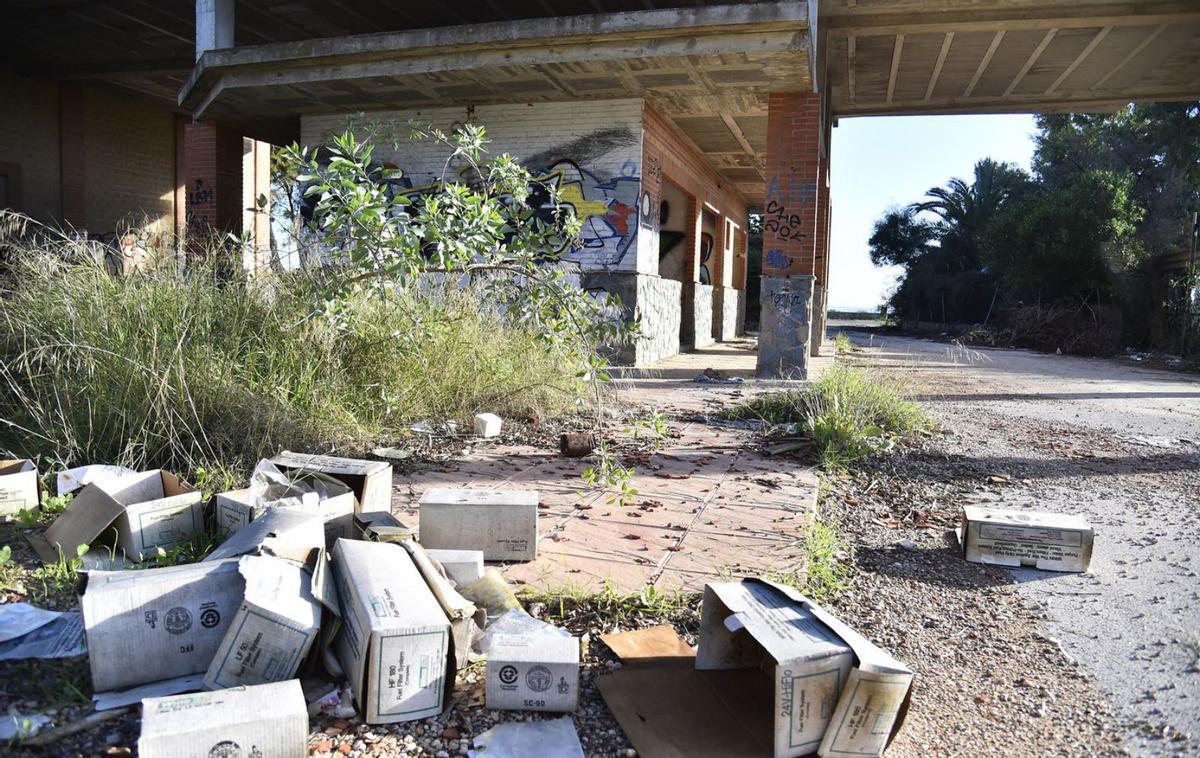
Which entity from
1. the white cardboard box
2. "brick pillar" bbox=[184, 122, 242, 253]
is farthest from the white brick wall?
the white cardboard box

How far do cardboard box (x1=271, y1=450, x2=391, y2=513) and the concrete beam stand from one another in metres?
5.88

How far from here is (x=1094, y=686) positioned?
2.25m

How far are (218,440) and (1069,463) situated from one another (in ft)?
16.7

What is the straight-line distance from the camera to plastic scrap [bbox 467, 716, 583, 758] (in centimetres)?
182

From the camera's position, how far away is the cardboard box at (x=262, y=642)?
1937 millimetres

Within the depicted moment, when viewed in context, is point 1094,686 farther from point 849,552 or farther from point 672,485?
point 672,485

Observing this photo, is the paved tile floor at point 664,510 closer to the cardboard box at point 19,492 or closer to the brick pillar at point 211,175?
the cardboard box at point 19,492

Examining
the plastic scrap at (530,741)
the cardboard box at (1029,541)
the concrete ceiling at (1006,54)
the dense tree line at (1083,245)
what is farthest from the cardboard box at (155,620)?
the dense tree line at (1083,245)

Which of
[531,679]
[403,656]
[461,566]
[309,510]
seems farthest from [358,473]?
[531,679]

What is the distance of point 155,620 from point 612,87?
8.63m

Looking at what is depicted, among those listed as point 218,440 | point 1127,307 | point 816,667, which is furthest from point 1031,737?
point 1127,307

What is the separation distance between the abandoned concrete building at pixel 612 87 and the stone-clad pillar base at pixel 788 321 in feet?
0.09

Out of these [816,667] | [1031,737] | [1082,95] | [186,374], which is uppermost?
[1082,95]

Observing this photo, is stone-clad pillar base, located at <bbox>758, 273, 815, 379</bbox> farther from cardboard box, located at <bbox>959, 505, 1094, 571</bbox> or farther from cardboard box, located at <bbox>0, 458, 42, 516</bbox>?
cardboard box, located at <bbox>0, 458, 42, 516</bbox>
